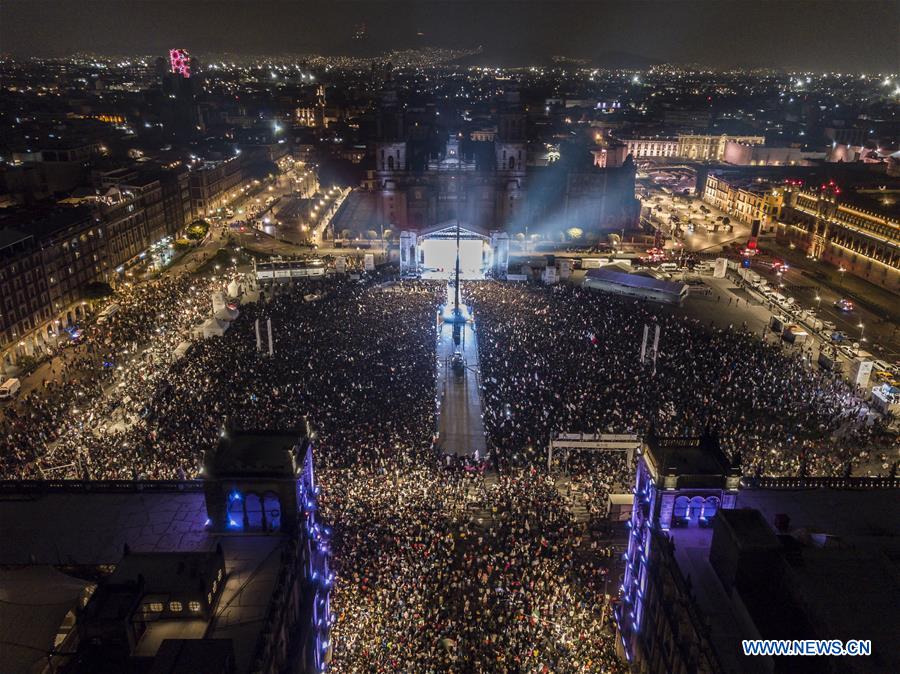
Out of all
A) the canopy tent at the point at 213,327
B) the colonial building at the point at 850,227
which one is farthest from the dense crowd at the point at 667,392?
the colonial building at the point at 850,227

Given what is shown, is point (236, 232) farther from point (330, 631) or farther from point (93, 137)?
point (330, 631)

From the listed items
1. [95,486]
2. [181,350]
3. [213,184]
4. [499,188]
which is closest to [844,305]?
[499,188]

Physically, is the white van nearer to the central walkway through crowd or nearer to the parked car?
the central walkway through crowd

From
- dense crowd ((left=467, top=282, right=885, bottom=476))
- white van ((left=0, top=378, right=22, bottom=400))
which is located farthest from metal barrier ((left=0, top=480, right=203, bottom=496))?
white van ((left=0, top=378, right=22, bottom=400))

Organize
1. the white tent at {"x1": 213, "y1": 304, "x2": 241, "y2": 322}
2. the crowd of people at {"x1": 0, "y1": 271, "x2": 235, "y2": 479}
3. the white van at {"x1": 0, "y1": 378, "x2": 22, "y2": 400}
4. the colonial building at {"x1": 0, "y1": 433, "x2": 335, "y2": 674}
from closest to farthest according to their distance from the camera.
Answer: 1. the colonial building at {"x1": 0, "y1": 433, "x2": 335, "y2": 674}
2. the crowd of people at {"x1": 0, "y1": 271, "x2": 235, "y2": 479}
3. the white van at {"x1": 0, "y1": 378, "x2": 22, "y2": 400}
4. the white tent at {"x1": 213, "y1": 304, "x2": 241, "y2": 322}

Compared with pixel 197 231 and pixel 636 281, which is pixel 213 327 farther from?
pixel 636 281

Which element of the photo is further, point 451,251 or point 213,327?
point 451,251
